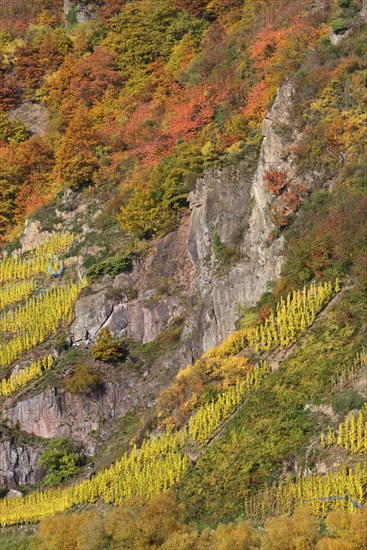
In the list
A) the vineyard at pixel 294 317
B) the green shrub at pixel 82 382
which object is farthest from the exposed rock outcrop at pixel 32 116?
the vineyard at pixel 294 317

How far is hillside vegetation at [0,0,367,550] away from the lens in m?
40.3

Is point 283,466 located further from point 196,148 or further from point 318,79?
point 196,148

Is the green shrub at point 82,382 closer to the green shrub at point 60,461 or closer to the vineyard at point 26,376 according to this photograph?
the vineyard at point 26,376

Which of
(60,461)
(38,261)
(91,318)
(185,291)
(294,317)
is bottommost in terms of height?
(60,461)

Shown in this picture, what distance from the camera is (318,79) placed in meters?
57.1

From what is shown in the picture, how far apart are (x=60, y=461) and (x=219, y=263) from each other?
11742 mm

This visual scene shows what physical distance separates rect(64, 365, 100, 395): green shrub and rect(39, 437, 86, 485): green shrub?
8.18 ft

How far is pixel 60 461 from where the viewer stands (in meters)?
54.4

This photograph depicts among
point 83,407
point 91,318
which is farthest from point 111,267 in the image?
point 83,407

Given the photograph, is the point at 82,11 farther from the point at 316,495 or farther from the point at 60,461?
the point at 316,495

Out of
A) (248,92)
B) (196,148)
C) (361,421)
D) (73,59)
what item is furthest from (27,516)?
(73,59)

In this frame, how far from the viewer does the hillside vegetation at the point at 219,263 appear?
40.3 m

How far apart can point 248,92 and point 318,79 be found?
1006cm

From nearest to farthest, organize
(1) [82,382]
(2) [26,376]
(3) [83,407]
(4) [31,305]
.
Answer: (1) [82,382] < (3) [83,407] < (2) [26,376] < (4) [31,305]
